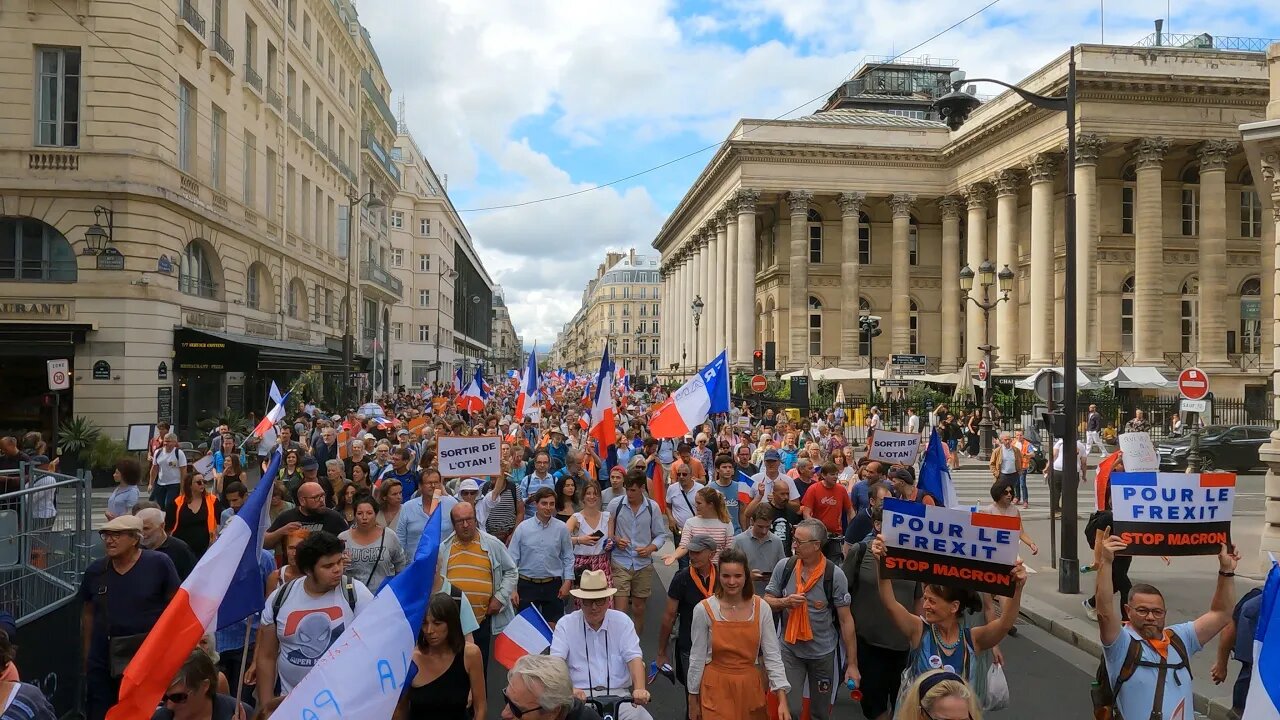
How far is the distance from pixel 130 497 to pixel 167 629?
21.4 feet

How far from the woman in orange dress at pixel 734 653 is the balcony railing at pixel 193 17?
25.0 meters

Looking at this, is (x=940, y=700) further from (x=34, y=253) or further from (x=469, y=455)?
(x=34, y=253)

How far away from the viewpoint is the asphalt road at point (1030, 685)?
7.15 meters

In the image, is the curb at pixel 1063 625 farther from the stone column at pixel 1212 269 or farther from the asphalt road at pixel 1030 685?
the stone column at pixel 1212 269

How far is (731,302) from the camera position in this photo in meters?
52.4

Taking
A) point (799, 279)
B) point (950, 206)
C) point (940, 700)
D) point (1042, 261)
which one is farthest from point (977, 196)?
point (940, 700)

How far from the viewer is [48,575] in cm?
695

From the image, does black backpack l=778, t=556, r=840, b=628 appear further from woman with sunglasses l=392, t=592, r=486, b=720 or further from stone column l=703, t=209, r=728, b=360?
stone column l=703, t=209, r=728, b=360

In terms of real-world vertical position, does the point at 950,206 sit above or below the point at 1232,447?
above

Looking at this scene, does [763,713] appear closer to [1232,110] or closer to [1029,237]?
[1232,110]

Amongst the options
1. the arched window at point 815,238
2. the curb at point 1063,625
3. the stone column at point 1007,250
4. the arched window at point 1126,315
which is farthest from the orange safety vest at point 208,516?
the arched window at point 815,238

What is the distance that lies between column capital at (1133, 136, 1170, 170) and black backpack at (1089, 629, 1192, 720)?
1494 inches

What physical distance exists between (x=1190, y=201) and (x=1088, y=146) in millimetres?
8846

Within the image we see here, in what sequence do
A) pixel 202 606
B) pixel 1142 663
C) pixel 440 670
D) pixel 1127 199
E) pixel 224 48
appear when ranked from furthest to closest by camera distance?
pixel 1127 199, pixel 224 48, pixel 440 670, pixel 1142 663, pixel 202 606
